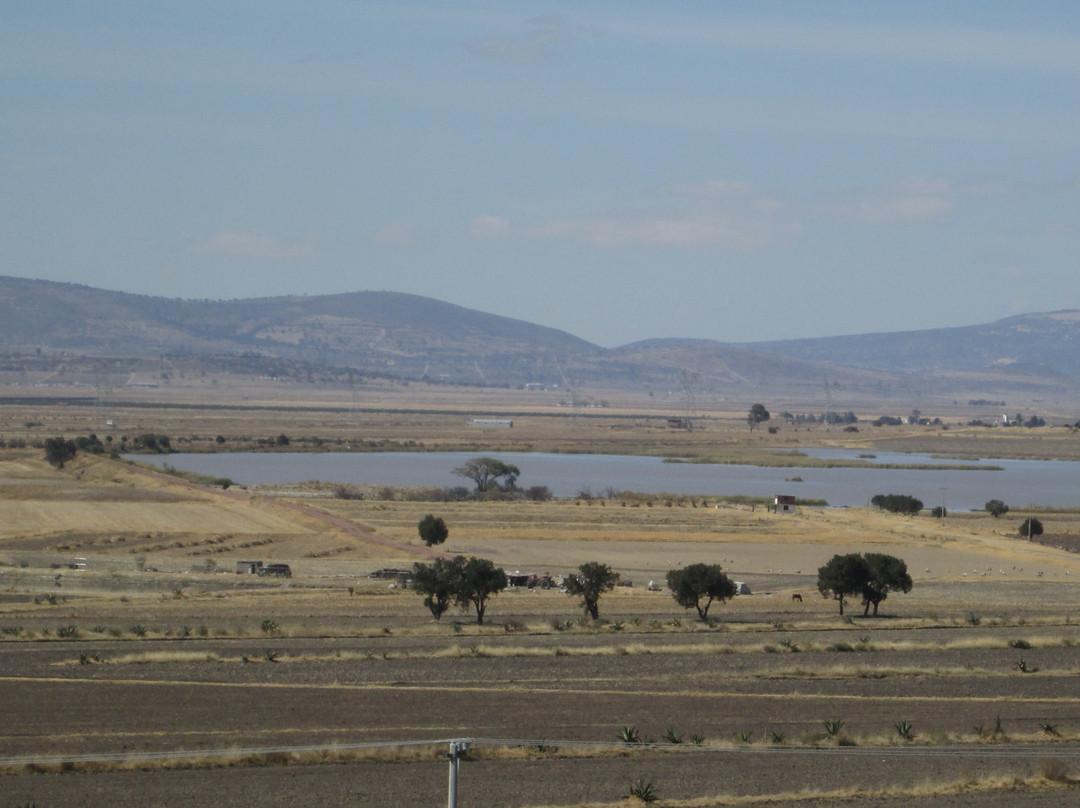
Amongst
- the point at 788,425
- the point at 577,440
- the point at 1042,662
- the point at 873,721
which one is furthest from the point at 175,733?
the point at 788,425

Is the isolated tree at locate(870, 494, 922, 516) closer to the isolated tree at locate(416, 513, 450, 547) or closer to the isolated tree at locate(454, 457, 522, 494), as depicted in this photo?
the isolated tree at locate(454, 457, 522, 494)

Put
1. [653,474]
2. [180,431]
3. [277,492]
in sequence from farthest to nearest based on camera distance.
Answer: [180,431] → [653,474] → [277,492]

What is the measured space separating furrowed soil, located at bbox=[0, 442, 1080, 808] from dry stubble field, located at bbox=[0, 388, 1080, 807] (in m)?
0.07

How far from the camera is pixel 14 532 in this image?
46.9 m

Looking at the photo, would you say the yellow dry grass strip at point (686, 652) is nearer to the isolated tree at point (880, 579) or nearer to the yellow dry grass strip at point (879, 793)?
the isolated tree at point (880, 579)

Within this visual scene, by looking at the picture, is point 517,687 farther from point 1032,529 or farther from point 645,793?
point 1032,529

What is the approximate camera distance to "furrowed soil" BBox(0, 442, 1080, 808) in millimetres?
14461

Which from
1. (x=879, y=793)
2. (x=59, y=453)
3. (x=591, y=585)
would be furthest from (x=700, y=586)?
(x=59, y=453)

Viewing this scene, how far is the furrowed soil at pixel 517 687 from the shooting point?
47.4 ft

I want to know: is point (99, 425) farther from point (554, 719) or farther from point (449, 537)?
point (554, 719)

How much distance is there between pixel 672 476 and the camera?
9194 cm

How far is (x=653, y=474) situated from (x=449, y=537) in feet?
149

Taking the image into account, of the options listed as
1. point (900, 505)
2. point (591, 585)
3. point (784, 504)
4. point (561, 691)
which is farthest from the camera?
point (900, 505)

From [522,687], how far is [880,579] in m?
13.6
